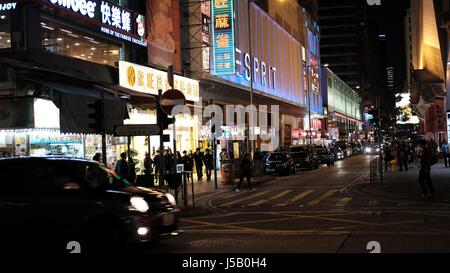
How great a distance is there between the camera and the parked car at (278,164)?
114 ft

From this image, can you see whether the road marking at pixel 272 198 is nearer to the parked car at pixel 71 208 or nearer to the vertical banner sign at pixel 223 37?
the parked car at pixel 71 208

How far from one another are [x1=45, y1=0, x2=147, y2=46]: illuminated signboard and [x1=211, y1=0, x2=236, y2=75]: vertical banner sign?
8.19m

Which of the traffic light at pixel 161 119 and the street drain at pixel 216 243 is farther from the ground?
the traffic light at pixel 161 119

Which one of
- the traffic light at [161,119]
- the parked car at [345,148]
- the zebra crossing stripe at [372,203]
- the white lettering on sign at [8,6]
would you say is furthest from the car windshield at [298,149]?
the traffic light at [161,119]

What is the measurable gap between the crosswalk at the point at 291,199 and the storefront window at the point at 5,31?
956 cm

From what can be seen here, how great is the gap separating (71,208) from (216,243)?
2.97m

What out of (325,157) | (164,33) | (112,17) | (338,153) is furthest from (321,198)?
(338,153)

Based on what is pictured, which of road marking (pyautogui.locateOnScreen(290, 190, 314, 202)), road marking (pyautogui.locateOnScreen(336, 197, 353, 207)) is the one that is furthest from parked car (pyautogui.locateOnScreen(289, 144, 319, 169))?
road marking (pyautogui.locateOnScreen(336, 197, 353, 207))

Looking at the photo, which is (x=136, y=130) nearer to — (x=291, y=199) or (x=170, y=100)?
(x=170, y=100)

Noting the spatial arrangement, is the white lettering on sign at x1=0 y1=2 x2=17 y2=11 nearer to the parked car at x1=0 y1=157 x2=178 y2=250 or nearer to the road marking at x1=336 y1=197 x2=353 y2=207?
the parked car at x1=0 y1=157 x2=178 y2=250

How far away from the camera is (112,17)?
82.3 ft

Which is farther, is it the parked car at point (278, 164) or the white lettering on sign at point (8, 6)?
the parked car at point (278, 164)
